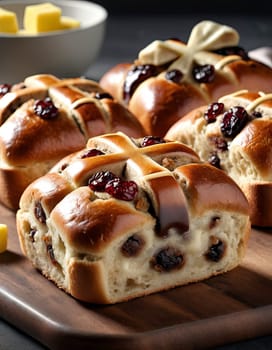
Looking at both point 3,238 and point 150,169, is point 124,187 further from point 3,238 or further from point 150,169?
point 3,238

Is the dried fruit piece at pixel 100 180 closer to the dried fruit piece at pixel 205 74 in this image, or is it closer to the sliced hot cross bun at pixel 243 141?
the sliced hot cross bun at pixel 243 141

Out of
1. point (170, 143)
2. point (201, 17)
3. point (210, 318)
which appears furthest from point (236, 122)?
point (201, 17)

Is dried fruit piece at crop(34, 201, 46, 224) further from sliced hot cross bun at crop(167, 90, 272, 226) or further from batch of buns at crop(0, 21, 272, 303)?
sliced hot cross bun at crop(167, 90, 272, 226)

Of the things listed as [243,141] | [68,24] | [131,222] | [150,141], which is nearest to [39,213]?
[131,222]

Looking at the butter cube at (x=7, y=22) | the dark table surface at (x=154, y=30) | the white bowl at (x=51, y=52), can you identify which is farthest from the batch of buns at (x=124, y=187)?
the dark table surface at (x=154, y=30)

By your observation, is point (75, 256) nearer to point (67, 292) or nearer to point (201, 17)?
point (67, 292)

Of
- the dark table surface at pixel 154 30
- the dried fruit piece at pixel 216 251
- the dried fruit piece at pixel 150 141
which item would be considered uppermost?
the dried fruit piece at pixel 150 141
